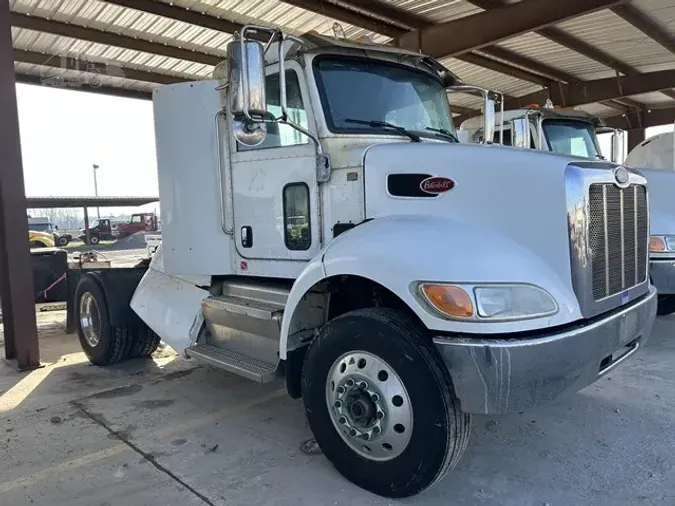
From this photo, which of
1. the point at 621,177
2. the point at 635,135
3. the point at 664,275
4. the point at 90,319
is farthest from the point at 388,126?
the point at 635,135

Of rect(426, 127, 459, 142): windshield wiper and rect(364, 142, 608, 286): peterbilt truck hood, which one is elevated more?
rect(426, 127, 459, 142): windshield wiper

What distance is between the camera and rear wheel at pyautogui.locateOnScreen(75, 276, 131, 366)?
550 cm

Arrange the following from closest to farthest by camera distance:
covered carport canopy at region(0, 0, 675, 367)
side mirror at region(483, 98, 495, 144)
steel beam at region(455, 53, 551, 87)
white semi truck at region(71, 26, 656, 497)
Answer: white semi truck at region(71, 26, 656, 497) → side mirror at region(483, 98, 495, 144) → covered carport canopy at region(0, 0, 675, 367) → steel beam at region(455, 53, 551, 87)

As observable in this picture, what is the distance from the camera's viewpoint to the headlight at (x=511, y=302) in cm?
251

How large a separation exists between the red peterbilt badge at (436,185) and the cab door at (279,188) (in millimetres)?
825

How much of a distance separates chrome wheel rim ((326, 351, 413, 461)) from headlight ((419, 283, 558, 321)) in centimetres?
47

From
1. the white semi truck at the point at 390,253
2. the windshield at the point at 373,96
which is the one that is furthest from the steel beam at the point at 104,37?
the windshield at the point at 373,96

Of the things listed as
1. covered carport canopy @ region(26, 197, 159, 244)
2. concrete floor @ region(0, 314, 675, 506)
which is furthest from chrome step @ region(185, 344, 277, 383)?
covered carport canopy @ region(26, 197, 159, 244)

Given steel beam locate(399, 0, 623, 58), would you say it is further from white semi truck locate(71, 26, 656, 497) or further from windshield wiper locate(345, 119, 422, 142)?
windshield wiper locate(345, 119, 422, 142)

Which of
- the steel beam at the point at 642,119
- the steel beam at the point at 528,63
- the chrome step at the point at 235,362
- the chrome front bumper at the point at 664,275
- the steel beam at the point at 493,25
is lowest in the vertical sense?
the chrome step at the point at 235,362

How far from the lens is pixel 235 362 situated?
152 inches

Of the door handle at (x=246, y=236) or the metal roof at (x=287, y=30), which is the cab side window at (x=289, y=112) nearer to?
the door handle at (x=246, y=236)

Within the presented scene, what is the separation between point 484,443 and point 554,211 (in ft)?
5.60

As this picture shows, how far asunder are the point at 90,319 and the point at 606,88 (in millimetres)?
11834
